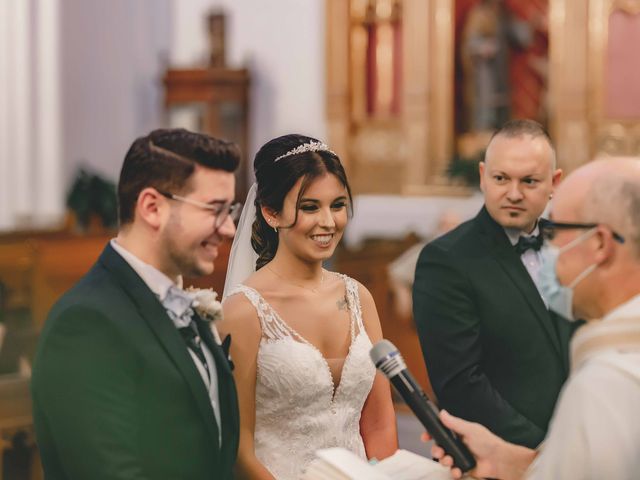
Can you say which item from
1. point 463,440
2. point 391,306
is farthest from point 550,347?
point 391,306

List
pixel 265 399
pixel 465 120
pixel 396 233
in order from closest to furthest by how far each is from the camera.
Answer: pixel 265 399, pixel 396 233, pixel 465 120

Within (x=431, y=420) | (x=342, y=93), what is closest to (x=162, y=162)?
(x=431, y=420)

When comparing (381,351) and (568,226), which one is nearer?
(568,226)

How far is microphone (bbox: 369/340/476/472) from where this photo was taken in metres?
2.05

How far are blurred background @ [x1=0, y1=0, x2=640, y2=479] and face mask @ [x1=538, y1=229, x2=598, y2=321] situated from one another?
165 inches

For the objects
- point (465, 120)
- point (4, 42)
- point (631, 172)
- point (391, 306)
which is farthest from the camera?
point (4, 42)

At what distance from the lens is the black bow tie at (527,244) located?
2.85 metres

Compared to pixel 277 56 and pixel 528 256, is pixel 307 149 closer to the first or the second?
pixel 528 256

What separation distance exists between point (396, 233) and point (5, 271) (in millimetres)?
4283

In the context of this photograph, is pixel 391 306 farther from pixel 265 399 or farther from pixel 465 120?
pixel 265 399

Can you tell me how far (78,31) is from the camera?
11.8m

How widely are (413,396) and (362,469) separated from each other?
0.18 meters

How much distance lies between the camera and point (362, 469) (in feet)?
6.47

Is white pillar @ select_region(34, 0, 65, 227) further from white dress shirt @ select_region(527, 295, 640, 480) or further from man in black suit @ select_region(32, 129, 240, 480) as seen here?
white dress shirt @ select_region(527, 295, 640, 480)
